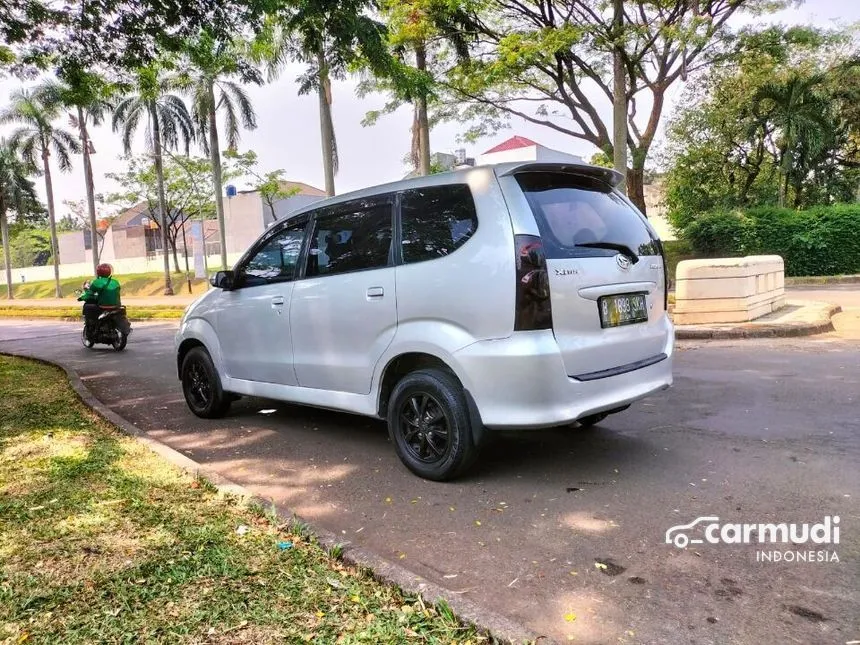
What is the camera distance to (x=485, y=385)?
3498 millimetres

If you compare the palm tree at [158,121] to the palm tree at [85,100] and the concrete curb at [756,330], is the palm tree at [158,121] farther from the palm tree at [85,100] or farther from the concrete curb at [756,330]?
the concrete curb at [756,330]

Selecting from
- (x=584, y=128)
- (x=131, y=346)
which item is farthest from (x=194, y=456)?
(x=584, y=128)

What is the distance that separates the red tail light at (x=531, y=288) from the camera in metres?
3.34

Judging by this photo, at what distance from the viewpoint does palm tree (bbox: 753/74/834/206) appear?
23.2 meters

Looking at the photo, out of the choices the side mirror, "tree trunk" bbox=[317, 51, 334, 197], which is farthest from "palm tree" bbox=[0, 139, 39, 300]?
the side mirror

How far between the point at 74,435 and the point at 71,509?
5.95 feet

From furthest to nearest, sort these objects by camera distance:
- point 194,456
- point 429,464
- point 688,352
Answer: point 688,352 < point 194,456 < point 429,464

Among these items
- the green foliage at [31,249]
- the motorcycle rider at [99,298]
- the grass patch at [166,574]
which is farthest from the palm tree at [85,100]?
→ the green foliage at [31,249]

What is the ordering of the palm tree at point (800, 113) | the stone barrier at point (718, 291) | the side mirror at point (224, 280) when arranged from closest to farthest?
the side mirror at point (224, 280) → the stone barrier at point (718, 291) → the palm tree at point (800, 113)

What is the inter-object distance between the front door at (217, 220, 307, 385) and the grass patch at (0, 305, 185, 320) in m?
14.6

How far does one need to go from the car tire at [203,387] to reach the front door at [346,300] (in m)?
1.28

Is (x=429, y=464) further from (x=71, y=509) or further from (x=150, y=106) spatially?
(x=150, y=106)

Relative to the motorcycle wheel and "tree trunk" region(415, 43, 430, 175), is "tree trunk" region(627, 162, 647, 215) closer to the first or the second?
"tree trunk" region(415, 43, 430, 175)

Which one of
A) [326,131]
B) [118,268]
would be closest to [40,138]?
[118,268]
